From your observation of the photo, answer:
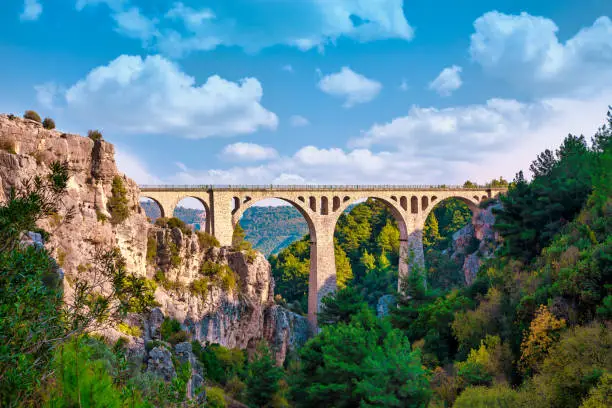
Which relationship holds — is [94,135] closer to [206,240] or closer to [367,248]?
[206,240]

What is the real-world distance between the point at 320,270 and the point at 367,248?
796 inches

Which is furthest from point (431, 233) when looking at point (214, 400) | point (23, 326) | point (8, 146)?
point (23, 326)

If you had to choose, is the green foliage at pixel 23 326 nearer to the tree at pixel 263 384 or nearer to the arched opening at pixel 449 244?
the tree at pixel 263 384

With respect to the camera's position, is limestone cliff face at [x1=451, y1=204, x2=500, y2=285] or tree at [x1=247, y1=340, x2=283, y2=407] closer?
tree at [x1=247, y1=340, x2=283, y2=407]

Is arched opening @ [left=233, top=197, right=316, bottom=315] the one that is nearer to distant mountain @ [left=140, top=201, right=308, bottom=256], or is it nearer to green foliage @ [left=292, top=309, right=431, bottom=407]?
distant mountain @ [left=140, top=201, right=308, bottom=256]

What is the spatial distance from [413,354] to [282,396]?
9.08m

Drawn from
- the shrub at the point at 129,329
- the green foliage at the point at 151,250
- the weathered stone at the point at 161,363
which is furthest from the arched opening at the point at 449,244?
the weathered stone at the point at 161,363

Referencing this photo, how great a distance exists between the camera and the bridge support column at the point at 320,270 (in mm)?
34250

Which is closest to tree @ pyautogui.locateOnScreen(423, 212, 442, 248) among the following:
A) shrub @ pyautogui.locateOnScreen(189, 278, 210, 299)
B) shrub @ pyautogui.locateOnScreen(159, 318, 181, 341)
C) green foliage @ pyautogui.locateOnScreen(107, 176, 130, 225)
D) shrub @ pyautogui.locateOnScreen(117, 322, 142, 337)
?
shrub @ pyautogui.locateOnScreen(189, 278, 210, 299)

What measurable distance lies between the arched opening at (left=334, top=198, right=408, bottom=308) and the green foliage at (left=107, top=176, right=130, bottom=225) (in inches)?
1056

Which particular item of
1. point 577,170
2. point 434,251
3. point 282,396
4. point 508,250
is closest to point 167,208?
point 282,396

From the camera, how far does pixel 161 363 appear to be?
17453 millimetres

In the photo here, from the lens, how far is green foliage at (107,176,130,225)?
24047 mm

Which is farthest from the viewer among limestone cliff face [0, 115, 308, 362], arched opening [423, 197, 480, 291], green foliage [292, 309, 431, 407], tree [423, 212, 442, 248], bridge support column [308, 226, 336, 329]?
tree [423, 212, 442, 248]
